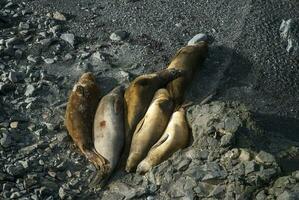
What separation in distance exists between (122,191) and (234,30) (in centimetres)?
398

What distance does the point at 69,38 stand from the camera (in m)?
11.0

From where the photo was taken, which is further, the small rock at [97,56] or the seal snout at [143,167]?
the small rock at [97,56]

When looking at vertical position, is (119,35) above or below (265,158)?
below

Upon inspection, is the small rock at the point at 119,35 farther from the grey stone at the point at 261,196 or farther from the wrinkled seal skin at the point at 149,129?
the grey stone at the point at 261,196

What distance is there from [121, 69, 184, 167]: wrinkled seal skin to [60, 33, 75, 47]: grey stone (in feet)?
5.86

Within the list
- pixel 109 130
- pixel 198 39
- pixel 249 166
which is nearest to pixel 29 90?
pixel 109 130

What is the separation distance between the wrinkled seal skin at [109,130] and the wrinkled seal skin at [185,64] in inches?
30.8

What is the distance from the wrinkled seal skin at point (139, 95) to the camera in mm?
8969

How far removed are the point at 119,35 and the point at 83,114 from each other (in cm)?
233

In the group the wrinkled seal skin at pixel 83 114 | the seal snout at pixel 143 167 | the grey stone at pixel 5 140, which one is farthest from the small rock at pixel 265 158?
the grey stone at pixel 5 140

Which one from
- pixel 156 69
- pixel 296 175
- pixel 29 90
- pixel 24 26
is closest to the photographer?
pixel 296 175

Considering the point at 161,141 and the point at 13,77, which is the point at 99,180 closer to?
the point at 161,141

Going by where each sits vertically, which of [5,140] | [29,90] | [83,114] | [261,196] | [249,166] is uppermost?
[249,166]

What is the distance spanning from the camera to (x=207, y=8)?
11.7m
